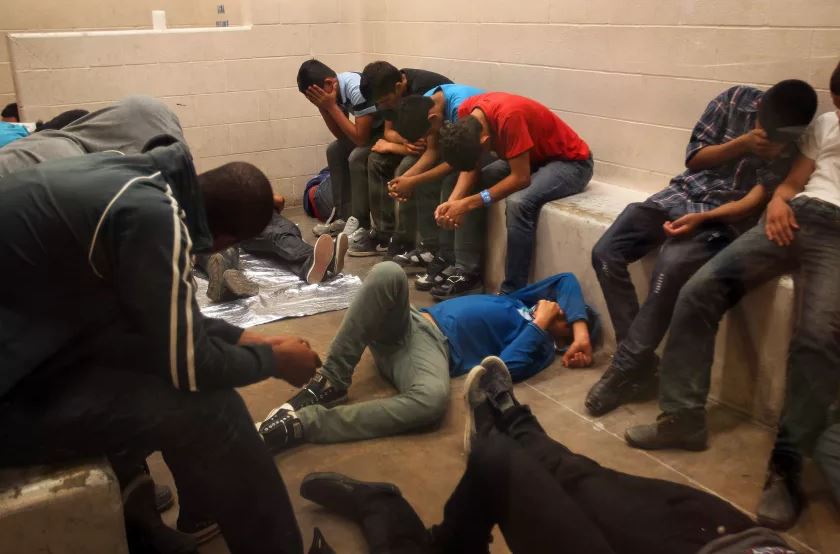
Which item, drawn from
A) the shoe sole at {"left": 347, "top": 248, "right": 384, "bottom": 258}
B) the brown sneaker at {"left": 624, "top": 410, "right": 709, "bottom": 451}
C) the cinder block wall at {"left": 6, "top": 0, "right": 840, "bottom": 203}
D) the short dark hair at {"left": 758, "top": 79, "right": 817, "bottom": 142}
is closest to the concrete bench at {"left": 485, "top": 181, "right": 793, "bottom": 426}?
the brown sneaker at {"left": 624, "top": 410, "right": 709, "bottom": 451}

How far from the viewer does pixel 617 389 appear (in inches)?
74.3

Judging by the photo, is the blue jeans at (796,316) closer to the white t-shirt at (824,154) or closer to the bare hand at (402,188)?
the white t-shirt at (824,154)

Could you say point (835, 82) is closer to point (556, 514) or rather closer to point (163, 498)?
point (556, 514)

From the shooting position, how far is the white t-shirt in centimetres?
167

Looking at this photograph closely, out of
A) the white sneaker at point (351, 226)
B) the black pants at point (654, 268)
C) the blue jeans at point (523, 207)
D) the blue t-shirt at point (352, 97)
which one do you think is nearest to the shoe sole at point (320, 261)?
the white sneaker at point (351, 226)

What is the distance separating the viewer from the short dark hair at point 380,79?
2938 mm

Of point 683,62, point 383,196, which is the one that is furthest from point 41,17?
point 683,62

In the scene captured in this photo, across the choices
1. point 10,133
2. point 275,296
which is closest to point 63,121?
point 10,133

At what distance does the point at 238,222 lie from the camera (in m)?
1.19

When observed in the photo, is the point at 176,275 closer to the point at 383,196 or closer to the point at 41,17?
the point at 383,196

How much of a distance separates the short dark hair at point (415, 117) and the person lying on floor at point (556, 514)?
1.61 metres

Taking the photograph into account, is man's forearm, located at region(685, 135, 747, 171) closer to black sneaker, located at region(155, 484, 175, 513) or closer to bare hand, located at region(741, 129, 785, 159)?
bare hand, located at region(741, 129, 785, 159)

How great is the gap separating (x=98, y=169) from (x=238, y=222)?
21cm

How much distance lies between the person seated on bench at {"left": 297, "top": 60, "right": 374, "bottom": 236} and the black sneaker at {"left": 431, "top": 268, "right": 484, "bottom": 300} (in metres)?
0.56
